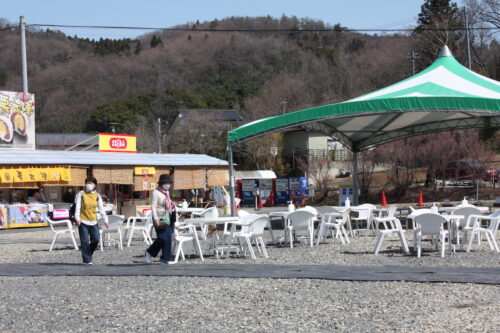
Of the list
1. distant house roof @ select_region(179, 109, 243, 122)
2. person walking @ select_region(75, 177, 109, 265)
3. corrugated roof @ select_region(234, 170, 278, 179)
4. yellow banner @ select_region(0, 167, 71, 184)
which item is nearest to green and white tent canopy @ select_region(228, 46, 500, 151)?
person walking @ select_region(75, 177, 109, 265)

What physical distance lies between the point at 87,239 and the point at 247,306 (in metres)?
4.80

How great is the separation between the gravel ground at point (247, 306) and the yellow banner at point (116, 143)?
19.8 metres

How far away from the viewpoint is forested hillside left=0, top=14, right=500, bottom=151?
6247cm

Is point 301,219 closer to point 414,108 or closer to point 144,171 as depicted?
point 414,108

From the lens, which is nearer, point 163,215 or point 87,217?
point 163,215

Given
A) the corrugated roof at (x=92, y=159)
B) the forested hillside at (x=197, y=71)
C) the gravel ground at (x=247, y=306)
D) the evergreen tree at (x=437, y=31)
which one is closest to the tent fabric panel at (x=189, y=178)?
the corrugated roof at (x=92, y=159)

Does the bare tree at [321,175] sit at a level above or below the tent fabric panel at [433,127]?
below

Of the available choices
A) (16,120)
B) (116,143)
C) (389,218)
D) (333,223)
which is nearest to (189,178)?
(116,143)

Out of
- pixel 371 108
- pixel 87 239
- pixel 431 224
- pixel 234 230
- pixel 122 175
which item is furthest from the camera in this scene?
pixel 122 175

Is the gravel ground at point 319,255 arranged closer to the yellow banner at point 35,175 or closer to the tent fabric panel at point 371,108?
the tent fabric panel at point 371,108

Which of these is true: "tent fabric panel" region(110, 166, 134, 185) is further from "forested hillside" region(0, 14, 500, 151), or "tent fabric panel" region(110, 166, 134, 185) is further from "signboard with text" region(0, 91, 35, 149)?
"forested hillside" region(0, 14, 500, 151)

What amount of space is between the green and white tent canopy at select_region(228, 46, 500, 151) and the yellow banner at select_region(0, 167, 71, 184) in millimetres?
7747

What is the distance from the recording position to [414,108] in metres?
15.9

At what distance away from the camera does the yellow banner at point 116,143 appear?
28.6 m
